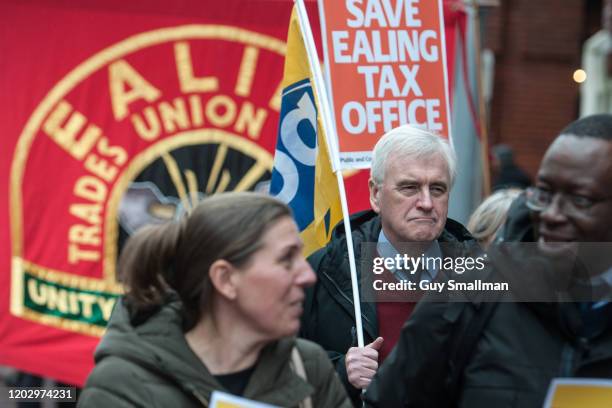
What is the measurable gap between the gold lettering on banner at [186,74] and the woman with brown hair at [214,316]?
446 cm

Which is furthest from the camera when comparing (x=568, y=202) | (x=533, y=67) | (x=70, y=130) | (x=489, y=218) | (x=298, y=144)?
(x=533, y=67)

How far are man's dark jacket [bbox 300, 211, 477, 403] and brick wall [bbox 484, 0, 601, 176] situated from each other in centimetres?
919

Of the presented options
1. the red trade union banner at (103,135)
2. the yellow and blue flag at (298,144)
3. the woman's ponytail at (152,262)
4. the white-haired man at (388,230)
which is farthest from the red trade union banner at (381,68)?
the red trade union banner at (103,135)

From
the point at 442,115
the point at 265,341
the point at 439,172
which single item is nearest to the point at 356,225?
the point at 439,172

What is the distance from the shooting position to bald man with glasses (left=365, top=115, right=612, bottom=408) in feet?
7.48

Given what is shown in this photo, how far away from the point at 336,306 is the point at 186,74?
3.60 metres

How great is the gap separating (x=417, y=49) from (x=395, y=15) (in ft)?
0.54

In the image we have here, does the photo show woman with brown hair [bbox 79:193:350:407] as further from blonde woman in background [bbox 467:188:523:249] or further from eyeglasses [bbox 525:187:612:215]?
blonde woman in background [bbox 467:188:523:249]

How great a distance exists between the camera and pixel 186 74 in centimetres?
694

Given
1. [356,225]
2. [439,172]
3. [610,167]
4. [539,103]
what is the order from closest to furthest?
[610,167], [439,172], [356,225], [539,103]

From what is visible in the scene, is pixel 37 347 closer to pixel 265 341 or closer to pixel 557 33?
pixel 265 341

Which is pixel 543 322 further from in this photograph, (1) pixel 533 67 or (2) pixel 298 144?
(1) pixel 533 67

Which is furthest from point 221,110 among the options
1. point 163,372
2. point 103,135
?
point 163,372

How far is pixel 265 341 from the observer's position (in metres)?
2.46
